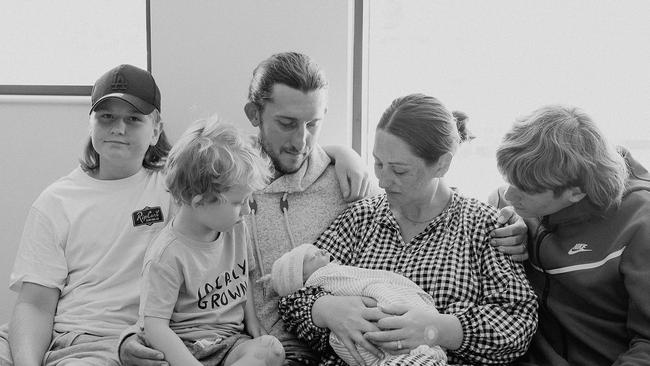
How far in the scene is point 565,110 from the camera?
1.71m

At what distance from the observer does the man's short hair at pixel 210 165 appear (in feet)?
5.44

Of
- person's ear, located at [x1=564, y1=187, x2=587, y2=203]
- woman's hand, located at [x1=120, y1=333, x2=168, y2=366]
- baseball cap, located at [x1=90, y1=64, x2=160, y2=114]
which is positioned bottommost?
woman's hand, located at [x1=120, y1=333, x2=168, y2=366]

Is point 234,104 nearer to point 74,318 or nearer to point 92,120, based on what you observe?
point 92,120

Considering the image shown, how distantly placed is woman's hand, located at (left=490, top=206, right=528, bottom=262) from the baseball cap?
1046mm

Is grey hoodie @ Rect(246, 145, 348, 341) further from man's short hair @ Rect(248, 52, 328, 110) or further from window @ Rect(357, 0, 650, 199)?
window @ Rect(357, 0, 650, 199)

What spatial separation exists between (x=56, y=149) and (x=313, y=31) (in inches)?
44.1

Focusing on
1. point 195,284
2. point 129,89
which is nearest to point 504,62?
point 129,89

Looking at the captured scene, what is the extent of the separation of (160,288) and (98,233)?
43cm

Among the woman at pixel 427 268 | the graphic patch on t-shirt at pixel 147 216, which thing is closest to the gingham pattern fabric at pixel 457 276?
the woman at pixel 427 268

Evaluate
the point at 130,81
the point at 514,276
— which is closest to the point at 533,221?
the point at 514,276

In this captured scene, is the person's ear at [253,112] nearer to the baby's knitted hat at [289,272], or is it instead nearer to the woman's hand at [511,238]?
the baby's knitted hat at [289,272]

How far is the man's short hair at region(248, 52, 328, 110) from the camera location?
195 cm

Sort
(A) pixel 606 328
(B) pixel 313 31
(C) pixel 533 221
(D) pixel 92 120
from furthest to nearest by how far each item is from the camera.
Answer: (B) pixel 313 31 → (D) pixel 92 120 → (C) pixel 533 221 → (A) pixel 606 328

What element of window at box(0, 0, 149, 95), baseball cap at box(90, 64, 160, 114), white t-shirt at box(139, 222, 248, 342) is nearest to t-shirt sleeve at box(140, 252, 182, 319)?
white t-shirt at box(139, 222, 248, 342)
